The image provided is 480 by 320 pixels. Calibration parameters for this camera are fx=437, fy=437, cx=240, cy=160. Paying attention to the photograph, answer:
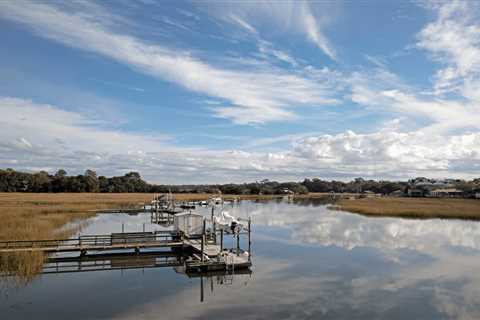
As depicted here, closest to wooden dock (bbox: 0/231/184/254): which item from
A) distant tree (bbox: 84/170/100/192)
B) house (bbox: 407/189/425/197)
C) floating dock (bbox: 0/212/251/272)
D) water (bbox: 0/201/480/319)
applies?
floating dock (bbox: 0/212/251/272)

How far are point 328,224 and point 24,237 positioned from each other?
1259 inches

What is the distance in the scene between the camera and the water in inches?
676

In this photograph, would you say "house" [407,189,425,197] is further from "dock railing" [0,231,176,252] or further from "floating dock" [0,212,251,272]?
"dock railing" [0,231,176,252]

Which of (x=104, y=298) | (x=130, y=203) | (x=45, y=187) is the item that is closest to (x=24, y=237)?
(x=104, y=298)

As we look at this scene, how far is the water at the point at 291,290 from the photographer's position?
17.2 meters

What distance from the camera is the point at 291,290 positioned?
66.8 feet

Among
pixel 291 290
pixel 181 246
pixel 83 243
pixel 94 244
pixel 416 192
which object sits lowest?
pixel 291 290

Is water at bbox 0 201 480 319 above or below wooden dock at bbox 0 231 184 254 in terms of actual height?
below

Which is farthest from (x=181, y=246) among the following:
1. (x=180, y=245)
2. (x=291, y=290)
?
(x=291, y=290)

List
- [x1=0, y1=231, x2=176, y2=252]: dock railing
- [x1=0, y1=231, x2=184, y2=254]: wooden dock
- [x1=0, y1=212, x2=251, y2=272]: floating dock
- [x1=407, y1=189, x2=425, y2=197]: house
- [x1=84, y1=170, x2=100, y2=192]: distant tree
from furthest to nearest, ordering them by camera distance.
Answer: [x1=407, y1=189, x2=425, y2=197]: house < [x1=84, y1=170, x2=100, y2=192]: distant tree < [x1=0, y1=231, x2=184, y2=254]: wooden dock < [x1=0, y1=231, x2=176, y2=252]: dock railing < [x1=0, y1=212, x2=251, y2=272]: floating dock

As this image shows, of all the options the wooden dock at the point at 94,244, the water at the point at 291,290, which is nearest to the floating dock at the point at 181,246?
the wooden dock at the point at 94,244

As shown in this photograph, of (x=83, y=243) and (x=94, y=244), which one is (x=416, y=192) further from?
(x=94, y=244)

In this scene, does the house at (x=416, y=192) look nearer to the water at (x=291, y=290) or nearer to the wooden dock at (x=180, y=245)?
the water at (x=291, y=290)

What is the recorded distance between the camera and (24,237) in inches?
1207
